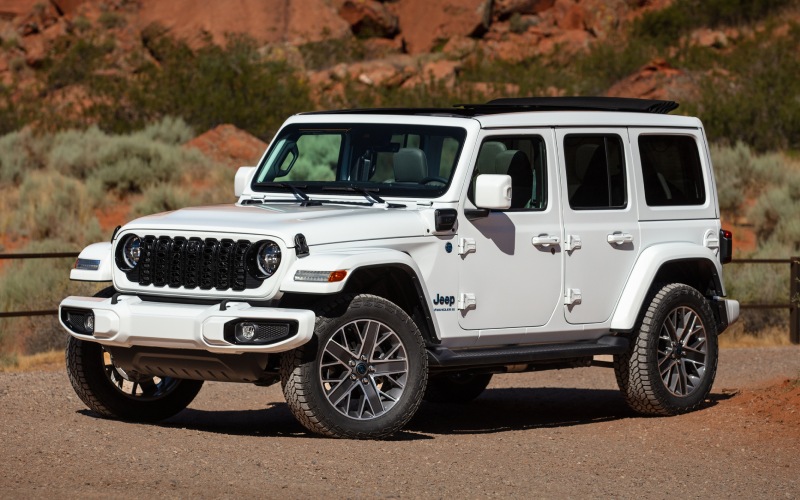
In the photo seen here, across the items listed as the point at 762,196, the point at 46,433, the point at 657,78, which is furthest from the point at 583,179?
the point at 657,78

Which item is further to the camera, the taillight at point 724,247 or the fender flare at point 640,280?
the taillight at point 724,247

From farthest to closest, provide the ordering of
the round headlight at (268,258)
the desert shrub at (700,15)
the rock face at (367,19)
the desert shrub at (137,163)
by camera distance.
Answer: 1. the rock face at (367,19)
2. the desert shrub at (700,15)
3. the desert shrub at (137,163)
4. the round headlight at (268,258)

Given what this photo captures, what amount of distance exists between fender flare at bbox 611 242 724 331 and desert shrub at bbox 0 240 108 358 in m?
7.22

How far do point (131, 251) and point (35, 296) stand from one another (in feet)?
29.8

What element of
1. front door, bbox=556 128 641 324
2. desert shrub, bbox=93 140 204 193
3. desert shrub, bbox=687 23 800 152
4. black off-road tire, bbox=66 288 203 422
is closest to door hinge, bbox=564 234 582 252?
front door, bbox=556 128 641 324

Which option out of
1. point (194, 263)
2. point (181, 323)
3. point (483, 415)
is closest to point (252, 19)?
point (483, 415)

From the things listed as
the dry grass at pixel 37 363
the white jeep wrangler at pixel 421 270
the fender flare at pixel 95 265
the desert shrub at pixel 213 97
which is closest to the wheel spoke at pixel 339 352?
the white jeep wrangler at pixel 421 270

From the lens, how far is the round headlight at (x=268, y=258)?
802cm

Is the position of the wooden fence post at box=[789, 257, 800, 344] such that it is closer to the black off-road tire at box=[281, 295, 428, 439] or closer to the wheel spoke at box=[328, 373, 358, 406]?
the black off-road tire at box=[281, 295, 428, 439]

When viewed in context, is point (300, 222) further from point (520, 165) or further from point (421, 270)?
point (520, 165)

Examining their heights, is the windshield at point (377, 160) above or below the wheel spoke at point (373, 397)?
above

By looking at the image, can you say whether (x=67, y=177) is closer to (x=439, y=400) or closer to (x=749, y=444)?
(x=439, y=400)

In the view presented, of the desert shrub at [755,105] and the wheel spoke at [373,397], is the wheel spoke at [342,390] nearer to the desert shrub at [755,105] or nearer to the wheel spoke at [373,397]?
the wheel spoke at [373,397]

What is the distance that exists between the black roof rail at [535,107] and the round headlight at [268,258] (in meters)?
1.87
